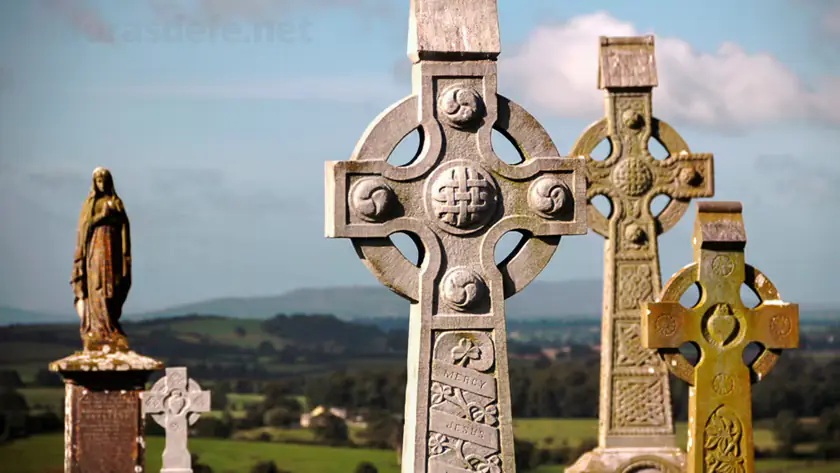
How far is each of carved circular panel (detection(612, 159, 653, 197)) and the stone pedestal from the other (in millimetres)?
4112

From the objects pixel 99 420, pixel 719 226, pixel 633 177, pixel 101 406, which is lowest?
pixel 99 420

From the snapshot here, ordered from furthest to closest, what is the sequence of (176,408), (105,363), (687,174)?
1. (176,408)
2. (105,363)
3. (687,174)

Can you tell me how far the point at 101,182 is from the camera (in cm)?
2273

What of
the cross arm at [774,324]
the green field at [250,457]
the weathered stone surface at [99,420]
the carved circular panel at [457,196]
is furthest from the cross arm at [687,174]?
the green field at [250,457]

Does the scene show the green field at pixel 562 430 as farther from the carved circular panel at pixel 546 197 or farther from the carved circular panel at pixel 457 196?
the carved circular panel at pixel 457 196

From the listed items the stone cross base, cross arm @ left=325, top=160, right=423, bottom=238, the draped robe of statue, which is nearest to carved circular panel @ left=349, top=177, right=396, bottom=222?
cross arm @ left=325, top=160, right=423, bottom=238

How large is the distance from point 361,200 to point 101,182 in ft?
28.0

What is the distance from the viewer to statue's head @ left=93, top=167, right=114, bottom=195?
22734 mm

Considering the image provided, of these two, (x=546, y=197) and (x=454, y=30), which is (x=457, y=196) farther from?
(x=454, y=30)

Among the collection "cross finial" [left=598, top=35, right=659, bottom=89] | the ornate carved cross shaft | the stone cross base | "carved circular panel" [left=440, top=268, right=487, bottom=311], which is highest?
"cross finial" [left=598, top=35, right=659, bottom=89]

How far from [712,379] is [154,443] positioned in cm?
1911

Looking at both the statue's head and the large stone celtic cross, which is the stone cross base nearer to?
the statue's head

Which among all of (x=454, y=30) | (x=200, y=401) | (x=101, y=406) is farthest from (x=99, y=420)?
(x=454, y=30)

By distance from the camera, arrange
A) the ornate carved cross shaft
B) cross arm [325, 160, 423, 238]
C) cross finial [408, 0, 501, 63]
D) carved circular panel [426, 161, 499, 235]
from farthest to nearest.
→ the ornate carved cross shaft < carved circular panel [426, 161, 499, 235] < cross finial [408, 0, 501, 63] < cross arm [325, 160, 423, 238]
